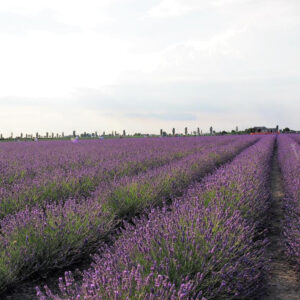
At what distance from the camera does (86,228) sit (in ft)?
11.5

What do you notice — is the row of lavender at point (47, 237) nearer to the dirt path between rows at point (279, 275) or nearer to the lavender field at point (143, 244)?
the lavender field at point (143, 244)

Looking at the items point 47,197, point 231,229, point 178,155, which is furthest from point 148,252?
point 178,155

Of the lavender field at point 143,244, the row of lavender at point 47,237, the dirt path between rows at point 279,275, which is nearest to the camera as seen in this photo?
the lavender field at point 143,244

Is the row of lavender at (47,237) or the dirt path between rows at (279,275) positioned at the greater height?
the row of lavender at (47,237)

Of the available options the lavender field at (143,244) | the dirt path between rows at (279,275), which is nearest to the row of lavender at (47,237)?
the lavender field at (143,244)

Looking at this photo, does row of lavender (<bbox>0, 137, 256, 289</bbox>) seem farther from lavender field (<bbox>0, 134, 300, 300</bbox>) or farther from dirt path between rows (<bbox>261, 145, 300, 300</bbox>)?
dirt path between rows (<bbox>261, 145, 300, 300</bbox>)

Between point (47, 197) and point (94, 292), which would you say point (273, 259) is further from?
point (47, 197)

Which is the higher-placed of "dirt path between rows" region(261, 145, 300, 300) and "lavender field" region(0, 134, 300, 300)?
"lavender field" region(0, 134, 300, 300)

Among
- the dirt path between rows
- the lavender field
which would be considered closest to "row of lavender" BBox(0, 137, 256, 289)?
the lavender field

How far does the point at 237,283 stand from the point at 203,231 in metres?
0.44

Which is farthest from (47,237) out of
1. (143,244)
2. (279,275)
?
(279,275)

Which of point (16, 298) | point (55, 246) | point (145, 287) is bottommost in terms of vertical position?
point (16, 298)

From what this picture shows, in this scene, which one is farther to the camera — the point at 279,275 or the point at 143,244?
the point at 279,275

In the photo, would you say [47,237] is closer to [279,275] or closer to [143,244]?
[143,244]
